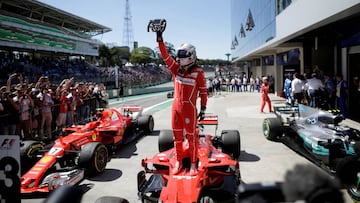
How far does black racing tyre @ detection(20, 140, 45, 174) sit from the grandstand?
22.1 meters

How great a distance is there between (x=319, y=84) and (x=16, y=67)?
23054mm

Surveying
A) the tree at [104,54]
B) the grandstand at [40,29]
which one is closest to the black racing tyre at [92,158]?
the grandstand at [40,29]

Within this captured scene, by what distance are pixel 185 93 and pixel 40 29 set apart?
101 feet

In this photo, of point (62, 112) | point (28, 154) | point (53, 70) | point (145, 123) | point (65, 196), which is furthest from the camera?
point (53, 70)

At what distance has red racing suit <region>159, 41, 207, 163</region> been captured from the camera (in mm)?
4730

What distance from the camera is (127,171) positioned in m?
6.24

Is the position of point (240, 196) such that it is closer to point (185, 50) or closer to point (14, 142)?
point (14, 142)

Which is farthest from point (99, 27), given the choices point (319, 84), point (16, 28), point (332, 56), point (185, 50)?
point (185, 50)

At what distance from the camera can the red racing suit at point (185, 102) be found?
186 inches

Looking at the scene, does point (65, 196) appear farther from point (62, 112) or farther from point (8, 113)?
point (62, 112)

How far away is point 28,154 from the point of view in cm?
594

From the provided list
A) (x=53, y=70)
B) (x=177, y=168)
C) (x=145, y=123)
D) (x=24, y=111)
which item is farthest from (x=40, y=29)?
(x=177, y=168)

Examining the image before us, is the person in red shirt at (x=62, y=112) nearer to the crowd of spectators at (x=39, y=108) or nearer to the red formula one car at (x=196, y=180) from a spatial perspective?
the crowd of spectators at (x=39, y=108)

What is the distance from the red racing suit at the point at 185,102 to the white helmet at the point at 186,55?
98mm
